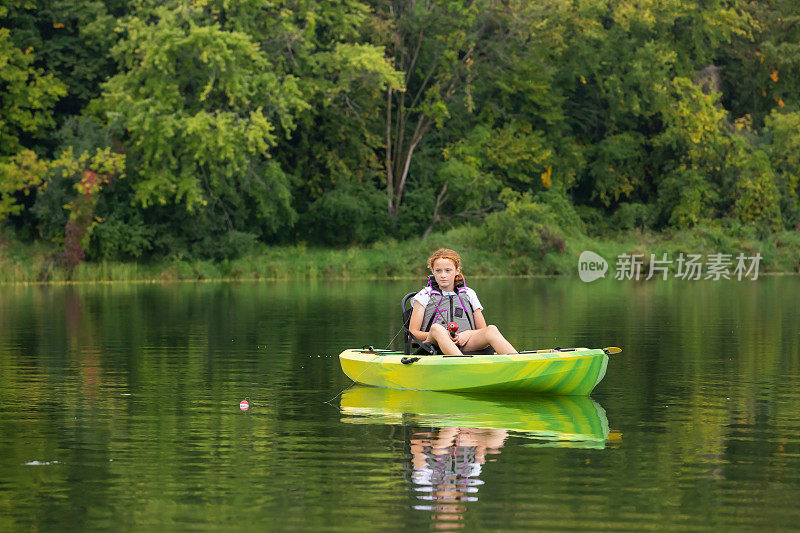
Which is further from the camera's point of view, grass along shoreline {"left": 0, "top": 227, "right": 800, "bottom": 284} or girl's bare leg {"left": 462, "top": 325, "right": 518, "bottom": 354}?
grass along shoreline {"left": 0, "top": 227, "right": 800, "bottom": 284}

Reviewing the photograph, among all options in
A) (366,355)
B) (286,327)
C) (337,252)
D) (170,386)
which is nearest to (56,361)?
(170,386)

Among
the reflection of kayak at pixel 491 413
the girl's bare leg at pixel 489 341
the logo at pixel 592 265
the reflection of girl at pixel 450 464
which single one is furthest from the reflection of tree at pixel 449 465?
the logo at pixel 592 265

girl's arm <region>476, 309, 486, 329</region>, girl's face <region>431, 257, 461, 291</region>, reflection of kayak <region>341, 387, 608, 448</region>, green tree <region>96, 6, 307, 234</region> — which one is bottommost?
reflection of kayak <region>341, 387, 608, 448</region>

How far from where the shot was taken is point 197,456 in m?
10.8

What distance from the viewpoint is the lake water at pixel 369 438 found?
8.64m

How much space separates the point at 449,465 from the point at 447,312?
5463 mm

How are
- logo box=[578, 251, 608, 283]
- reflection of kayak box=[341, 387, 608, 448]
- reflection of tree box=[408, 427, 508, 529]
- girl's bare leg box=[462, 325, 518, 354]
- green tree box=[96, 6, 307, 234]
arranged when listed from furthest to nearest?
logo box=[578, 251, 608, 283], green tree box=[96, 6, 307, 234], girl's bare leg box=[462, 325, 518, 354], reflection of kayak box=[341, 387, 608, 448], reflection of tree box=[408, 427, 508, 529]

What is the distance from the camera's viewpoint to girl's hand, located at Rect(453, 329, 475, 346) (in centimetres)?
1547

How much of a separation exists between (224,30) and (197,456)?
133 feet

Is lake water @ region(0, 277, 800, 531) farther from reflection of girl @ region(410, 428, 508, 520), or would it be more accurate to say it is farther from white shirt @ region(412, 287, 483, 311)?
white shirt @ region(412, 287, 483, 311)

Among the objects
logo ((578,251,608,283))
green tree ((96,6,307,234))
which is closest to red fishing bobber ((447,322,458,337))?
green tree ((96,6,307,234))

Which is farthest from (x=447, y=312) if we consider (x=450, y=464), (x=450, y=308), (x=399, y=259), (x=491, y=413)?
(x=399, y=259)

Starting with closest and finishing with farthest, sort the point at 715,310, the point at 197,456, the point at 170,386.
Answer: the point at 197,456 < the point at 170,386 < the point at 715,310

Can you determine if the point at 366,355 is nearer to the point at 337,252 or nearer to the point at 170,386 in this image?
the point at 170,386
